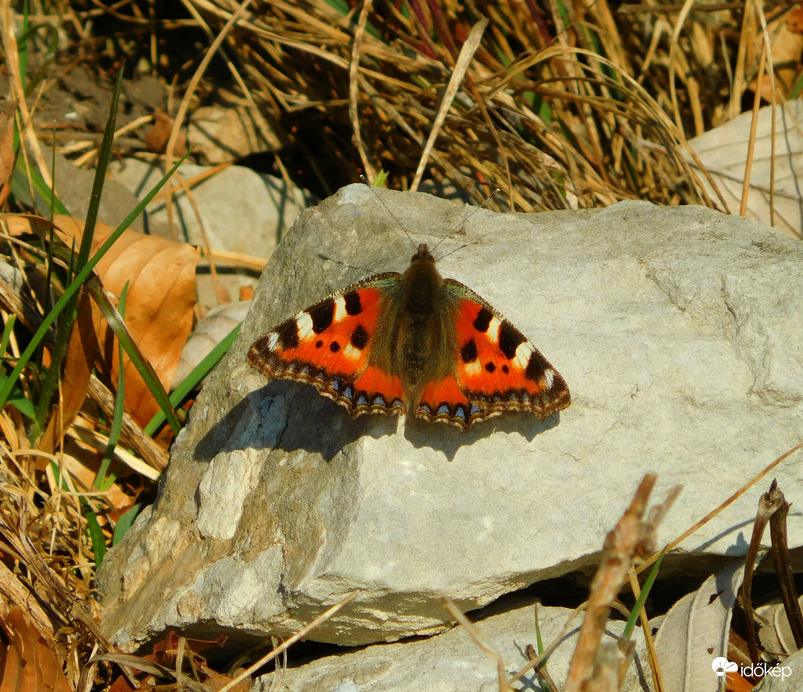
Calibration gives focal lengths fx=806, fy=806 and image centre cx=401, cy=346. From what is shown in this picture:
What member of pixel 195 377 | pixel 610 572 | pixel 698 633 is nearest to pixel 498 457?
pixel 698 633

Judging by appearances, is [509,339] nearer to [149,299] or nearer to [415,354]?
[415,354]

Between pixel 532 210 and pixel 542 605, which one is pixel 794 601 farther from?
pixel 532 210

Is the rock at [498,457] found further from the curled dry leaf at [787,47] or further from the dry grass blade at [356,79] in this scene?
the curled dry leaf at [787,47]

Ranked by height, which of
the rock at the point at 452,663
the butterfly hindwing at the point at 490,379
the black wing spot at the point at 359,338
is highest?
the black wing spot at the point at 359,338

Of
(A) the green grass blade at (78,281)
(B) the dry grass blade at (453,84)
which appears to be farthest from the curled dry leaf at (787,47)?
(A) the green grass blade at (78,281)

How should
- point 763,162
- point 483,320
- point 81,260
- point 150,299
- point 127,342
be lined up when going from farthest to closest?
point 763,162
point 150,299
point 127,342
point 81,260
point 483,320

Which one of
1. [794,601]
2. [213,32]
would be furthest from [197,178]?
[794,601]
